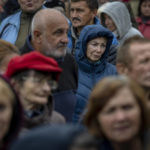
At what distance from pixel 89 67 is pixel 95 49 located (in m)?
0.27

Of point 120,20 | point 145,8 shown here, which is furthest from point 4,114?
point 145,8

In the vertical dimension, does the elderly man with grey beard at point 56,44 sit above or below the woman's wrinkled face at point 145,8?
above

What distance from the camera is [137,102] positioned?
4324 mm

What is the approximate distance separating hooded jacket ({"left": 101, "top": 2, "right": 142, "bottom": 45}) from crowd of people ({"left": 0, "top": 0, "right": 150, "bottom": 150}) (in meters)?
0.54

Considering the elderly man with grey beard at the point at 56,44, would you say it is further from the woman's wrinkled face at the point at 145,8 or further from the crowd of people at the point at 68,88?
the woman's wrinkled face at the point at 145,8

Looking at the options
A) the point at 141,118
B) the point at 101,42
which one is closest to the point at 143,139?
the point at 141,118

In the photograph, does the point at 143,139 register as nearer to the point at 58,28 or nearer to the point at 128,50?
the point at 128,50

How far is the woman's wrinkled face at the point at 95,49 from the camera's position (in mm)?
7402

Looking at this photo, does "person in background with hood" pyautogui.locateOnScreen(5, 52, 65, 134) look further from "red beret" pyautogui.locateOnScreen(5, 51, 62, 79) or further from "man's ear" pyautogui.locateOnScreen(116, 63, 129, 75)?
"man's ear" pyautogui.locateOnScreen(116, 63, 129, 75)

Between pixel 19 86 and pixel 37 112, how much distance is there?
265 mm

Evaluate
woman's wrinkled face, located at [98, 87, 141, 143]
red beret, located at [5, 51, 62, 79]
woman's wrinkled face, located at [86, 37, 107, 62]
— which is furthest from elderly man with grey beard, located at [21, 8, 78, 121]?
woman's wrinkled face, located at [98, 87, 141, 143]

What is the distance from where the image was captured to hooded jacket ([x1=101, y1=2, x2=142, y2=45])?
8930 mm

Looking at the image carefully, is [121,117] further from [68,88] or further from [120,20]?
[120,20]

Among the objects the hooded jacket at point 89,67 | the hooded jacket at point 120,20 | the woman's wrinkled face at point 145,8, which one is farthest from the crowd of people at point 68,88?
the woman's wrinkled face at point 145,8
